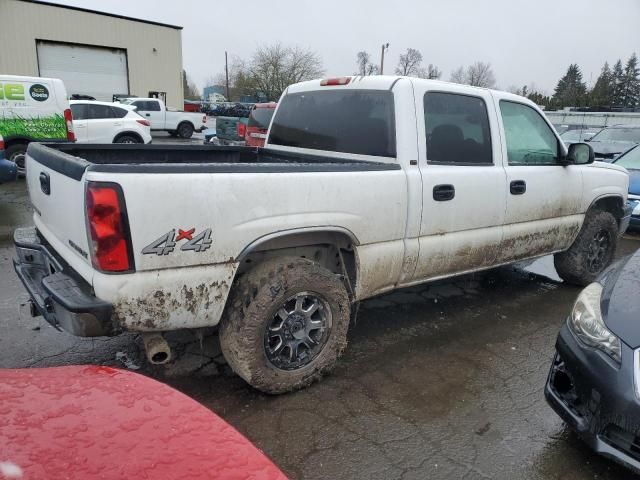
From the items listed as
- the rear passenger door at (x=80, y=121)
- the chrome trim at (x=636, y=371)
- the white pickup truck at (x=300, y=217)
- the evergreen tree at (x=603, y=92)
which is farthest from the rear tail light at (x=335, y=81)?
the evergreen tree at (x=603, y=92)

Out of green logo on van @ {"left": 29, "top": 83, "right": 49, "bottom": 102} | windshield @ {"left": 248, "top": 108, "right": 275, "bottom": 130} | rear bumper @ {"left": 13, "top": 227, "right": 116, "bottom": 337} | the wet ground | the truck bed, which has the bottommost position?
the wet ground

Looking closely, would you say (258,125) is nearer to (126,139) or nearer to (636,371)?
(126,139)

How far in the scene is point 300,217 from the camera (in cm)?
277

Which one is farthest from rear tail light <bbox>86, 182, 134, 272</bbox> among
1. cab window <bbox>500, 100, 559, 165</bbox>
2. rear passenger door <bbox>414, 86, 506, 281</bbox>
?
cab window <bbox>500, 100, 559, 165</bbox>

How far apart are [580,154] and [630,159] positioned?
5.01m

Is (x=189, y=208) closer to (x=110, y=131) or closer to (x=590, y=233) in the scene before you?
(x=590, y=233)

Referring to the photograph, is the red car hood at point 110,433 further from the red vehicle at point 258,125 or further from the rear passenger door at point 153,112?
the rear passenger door at point 153,112

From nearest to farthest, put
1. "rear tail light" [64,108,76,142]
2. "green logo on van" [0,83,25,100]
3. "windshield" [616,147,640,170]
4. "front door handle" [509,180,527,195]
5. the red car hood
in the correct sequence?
the red car hood < "front door handle" [509,180,527,195] < "windshield" [616,147,640,170] < "green logo on van" [0,83,25,100] < "rear tail light" [64,108,76,142]

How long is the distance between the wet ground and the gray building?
28.9 metres

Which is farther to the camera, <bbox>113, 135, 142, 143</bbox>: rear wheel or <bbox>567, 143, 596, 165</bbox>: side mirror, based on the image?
<bbox>113, 135, 142, 143</bbox>: rear wheel

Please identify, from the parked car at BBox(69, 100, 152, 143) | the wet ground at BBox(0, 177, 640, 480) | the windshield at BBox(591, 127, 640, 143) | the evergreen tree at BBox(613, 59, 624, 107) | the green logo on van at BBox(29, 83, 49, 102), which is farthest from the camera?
the evergreen tree at BBox(613, 59, 624, 107)

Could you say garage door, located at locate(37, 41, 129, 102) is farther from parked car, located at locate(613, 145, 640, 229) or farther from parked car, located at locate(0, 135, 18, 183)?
parked car, located at locate(613, 145, 640, 229)

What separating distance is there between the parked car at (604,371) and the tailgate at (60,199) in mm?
2450

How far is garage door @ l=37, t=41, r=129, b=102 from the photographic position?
2845 centimetres
